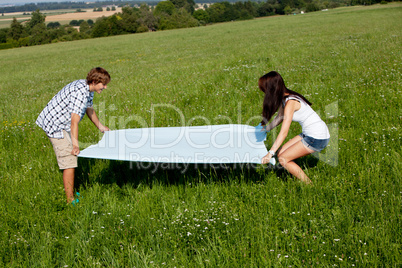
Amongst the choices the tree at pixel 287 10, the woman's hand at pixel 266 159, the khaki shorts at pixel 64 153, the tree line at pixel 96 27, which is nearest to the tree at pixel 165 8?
the tree line at pixel 96 27

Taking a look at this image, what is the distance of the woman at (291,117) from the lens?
14.5ft

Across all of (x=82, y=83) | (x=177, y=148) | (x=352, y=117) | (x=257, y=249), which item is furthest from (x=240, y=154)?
(x=352, y=117)

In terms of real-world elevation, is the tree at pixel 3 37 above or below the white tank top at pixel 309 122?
above

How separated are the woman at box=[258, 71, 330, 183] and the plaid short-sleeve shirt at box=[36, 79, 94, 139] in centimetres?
246

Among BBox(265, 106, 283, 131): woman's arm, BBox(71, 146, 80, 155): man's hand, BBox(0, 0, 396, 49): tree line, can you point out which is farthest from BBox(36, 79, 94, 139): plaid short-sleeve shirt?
BBox(0, 0, 396, 49): tree line

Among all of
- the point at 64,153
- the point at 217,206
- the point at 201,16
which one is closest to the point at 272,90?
the point at 217,206

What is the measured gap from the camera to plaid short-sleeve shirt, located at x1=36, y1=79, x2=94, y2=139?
460cm

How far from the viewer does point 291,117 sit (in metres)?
4.45

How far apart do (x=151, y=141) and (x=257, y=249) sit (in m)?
2.58

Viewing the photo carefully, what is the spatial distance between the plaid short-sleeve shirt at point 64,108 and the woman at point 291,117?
246 cm

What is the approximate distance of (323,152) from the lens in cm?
560

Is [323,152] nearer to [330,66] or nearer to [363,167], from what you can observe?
[363,167]

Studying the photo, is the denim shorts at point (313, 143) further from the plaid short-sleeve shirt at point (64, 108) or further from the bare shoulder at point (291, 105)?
the plaid short-sleeve shirt at point (64, 108)

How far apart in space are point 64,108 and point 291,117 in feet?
10.3
